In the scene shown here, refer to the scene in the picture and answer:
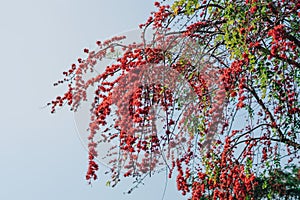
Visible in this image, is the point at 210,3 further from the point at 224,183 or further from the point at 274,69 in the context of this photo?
the point at 224,183

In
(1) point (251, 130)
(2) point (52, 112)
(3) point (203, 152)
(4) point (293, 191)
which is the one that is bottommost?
(2) point (52, 112)

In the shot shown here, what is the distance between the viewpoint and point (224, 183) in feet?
9.24

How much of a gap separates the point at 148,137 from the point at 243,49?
650 millimetres

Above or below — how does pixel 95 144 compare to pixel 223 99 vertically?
below

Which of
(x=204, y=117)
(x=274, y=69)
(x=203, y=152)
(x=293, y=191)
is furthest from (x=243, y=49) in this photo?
(x=293, y=191)

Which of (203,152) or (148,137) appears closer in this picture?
(148,137)

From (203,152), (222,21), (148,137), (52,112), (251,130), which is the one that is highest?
(222,21)

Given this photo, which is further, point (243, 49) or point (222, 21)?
point (222, 21)

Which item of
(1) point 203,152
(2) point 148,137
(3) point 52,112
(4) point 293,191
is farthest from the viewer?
(4) point 293,191

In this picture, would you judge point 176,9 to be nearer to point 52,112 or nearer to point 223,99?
point 223,99

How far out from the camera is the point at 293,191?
6520 mm

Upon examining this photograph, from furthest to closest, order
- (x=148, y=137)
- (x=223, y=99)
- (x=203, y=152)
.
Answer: (x=203, y=152) → (x=223, y=99) → (x=148, y=137)

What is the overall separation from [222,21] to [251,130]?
76cm

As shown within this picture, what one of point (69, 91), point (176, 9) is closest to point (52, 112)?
point (69, 91)
